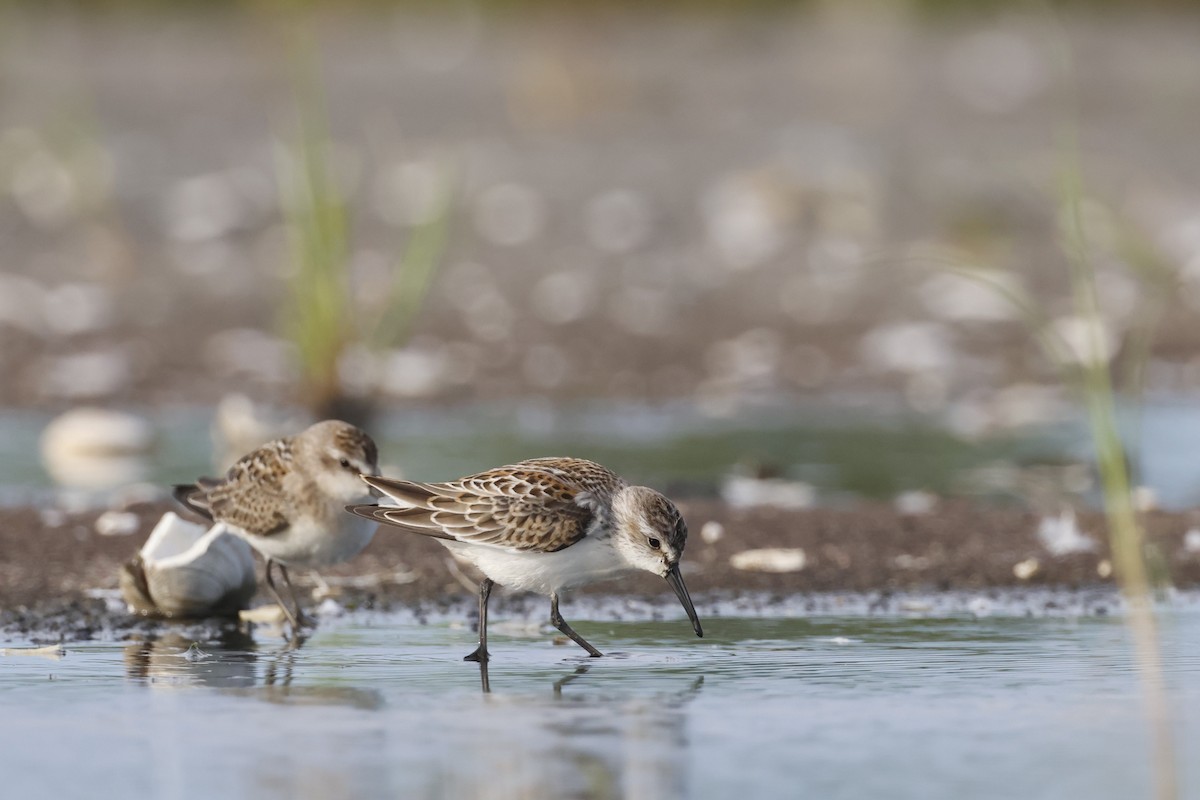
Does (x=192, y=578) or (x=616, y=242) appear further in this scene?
(x=616, y=242)

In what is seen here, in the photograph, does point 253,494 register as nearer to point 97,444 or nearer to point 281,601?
point 281,601

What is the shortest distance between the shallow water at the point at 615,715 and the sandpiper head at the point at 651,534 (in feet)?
1.01

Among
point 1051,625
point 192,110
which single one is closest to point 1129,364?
point 1051,625

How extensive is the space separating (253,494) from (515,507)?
1.46 metres

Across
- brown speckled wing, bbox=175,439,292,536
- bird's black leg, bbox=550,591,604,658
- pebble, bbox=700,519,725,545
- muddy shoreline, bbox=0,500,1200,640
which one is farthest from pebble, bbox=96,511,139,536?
bird's black leg, bbox=550,591,604,658

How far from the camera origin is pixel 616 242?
1961 centimetres

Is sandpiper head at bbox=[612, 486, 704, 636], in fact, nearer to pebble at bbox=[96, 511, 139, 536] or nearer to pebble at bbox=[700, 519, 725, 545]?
pebble at bbox=[700, 519, 725, 545]

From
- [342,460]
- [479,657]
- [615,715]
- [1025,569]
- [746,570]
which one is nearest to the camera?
[615,715]

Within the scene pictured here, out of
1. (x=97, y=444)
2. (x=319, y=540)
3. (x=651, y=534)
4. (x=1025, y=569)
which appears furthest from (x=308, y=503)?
(x=97, y=444)

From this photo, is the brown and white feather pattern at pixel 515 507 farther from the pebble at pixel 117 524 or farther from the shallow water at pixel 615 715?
the pebble at pixel 117 524

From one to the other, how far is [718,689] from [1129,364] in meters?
9.93

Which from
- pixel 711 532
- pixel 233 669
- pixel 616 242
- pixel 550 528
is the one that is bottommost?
pixel 233 669

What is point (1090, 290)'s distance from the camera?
580cm

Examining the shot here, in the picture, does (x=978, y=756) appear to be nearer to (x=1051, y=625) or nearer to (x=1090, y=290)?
(x=1090, y=290)
